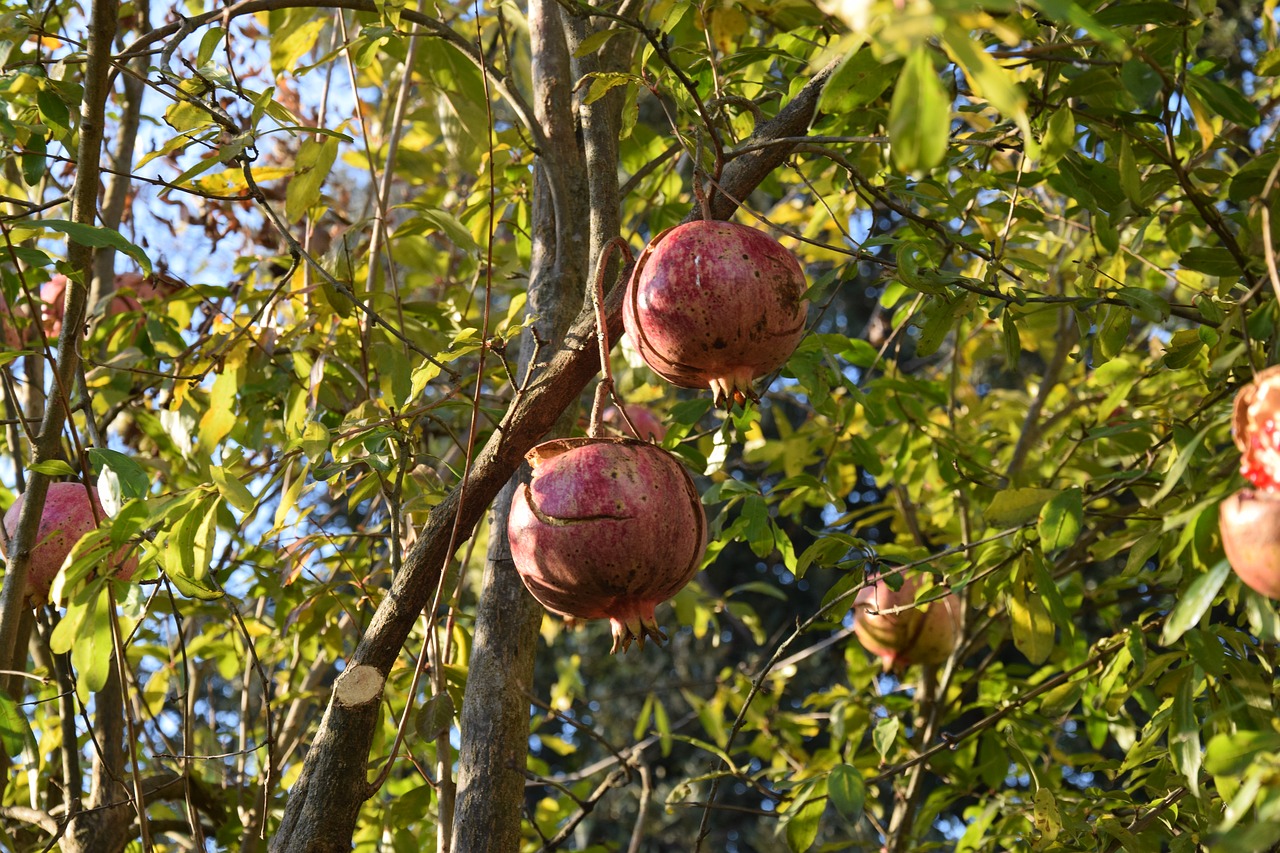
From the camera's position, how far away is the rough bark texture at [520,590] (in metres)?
1.45

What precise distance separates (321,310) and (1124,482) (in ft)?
4.19

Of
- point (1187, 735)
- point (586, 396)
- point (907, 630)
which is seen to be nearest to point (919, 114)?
point (1187, 735)

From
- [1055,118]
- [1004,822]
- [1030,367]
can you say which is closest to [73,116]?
[1055,118]

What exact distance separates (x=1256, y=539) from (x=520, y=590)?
99 centimetres

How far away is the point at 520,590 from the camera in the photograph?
155cm

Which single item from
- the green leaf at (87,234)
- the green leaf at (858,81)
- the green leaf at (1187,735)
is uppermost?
the green leaf at (87,234)

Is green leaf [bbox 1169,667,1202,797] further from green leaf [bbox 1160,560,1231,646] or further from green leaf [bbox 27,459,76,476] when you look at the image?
green leaf [bbox 27,459,76,476]

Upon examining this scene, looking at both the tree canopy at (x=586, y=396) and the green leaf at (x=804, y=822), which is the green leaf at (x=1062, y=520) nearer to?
the tree canopy at (x=586, y=396)

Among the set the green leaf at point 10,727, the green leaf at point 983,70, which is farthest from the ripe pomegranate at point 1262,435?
the green leaf at point 10,727

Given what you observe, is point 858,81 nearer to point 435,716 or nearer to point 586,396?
point 435,716

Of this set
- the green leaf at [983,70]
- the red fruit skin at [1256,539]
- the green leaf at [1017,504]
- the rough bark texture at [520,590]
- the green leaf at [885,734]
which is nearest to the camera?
the green leaf at [983,70]

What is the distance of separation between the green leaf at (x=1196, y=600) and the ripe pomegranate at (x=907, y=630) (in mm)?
1400

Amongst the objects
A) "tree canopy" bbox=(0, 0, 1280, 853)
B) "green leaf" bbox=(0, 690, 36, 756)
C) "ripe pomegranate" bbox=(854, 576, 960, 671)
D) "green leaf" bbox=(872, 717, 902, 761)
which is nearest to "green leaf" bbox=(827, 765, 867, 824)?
"tree canopy" bbox=(0, 0, 1280, 853)

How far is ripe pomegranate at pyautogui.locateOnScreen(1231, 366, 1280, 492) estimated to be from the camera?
0.77m
